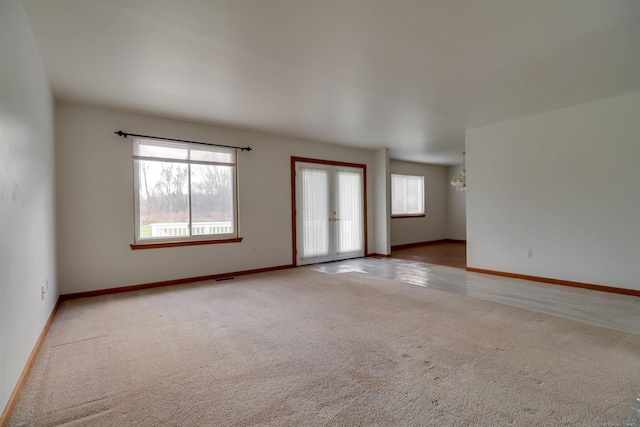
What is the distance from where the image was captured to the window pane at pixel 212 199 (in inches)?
199

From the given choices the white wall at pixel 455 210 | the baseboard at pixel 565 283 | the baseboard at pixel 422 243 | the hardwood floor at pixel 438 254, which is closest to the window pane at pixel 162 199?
the hardwood floor at pixel 438 254

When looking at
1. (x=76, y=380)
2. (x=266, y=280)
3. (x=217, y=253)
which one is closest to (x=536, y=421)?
(x=76, y=380)

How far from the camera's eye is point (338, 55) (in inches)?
114

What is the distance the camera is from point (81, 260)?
414 centimetres

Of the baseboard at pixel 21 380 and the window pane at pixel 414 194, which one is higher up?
the window pane at pixel 414 194

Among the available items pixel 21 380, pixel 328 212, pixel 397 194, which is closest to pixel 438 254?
pixel 397 194

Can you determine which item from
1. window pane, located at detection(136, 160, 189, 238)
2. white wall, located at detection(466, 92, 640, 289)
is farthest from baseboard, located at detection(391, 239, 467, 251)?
window pane, located at detection(136, 160, 189, 238)

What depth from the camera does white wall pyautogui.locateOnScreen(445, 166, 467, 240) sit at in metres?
10.2

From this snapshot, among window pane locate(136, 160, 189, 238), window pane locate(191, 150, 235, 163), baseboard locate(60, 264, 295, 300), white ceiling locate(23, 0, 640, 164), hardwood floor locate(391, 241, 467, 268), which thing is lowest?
hardwood floor locate(391, 241, 467, 268)

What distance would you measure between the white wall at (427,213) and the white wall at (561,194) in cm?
346

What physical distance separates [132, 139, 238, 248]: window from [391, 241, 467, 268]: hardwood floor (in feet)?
Result: 13.7

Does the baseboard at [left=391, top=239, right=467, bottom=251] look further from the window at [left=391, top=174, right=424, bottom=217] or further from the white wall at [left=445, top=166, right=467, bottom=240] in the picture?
the window at [left=391, top=174, right=424, bottom=217]

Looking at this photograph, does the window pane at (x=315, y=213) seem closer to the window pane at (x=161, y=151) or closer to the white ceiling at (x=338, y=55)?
the white ceiling at (x=338, y=55)

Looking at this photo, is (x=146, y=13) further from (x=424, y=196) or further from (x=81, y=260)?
(x=424, y=196)
